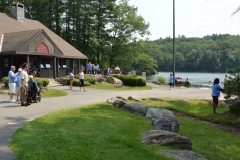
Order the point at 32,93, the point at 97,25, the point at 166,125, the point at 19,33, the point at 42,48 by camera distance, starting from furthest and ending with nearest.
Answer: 1. the point at 97,25
2. the point at 19,33
3. the point at 42,48
4. the point at 32,93
5. the point at 166,125

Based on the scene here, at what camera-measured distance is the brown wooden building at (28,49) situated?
23203 millimetres

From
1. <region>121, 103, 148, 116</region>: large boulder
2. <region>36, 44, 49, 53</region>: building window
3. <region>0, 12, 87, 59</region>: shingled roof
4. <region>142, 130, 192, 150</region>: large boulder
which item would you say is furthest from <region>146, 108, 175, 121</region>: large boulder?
<region>36, 44, 49, 53</region>: building window

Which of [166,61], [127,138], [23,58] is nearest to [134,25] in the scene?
[23,58]

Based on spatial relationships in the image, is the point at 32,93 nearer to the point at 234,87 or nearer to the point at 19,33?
the point at 234,87

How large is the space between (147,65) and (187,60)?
201 ft

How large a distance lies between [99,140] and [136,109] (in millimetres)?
5377

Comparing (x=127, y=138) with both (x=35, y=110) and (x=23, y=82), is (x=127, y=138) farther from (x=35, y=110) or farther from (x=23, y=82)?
(x=23, y=82)

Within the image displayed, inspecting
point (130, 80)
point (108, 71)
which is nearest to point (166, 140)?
point (130, 80)

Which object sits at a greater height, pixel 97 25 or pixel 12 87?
pixel 97 25

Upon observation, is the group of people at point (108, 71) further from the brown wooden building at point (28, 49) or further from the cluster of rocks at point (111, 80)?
the cluster of rocks at point (111, 80)

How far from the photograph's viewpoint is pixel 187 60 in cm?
11219

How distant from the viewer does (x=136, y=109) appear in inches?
456

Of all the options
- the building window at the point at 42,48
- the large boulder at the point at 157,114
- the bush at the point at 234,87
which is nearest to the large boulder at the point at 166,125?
the large boulder at the point at 157,114

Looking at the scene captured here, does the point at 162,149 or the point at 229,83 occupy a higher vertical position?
the point at 229,83
